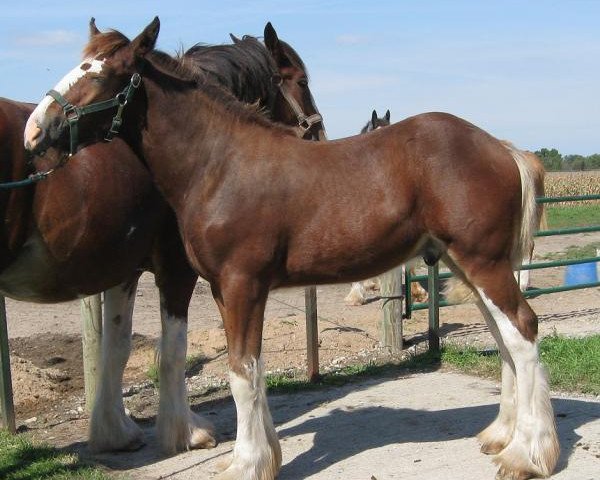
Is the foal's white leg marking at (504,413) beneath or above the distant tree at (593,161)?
beneath

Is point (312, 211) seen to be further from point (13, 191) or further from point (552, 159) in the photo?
point (552, 159)

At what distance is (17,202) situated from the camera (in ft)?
14.2

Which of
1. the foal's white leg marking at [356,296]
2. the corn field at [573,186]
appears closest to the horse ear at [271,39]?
the foal's white leg marking at [356,296]

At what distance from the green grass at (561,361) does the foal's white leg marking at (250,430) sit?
2768mm

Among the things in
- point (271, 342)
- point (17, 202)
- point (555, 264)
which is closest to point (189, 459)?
point (17, 202)

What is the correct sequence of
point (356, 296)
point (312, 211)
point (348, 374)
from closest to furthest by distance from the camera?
point (312, 211) → point (348, 374) → point (356, 296)

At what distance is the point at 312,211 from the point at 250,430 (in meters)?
1.20

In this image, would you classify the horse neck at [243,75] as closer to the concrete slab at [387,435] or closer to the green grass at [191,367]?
the concrete slab at [387,435]

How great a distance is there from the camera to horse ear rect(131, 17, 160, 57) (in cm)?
396

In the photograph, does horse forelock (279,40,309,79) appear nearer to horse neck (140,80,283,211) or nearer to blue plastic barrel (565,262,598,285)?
horse neck (140,80,283,211)

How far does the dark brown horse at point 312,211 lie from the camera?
4094 millimetres

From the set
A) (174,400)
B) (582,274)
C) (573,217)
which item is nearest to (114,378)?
(174,400)

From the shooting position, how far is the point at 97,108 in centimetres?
396

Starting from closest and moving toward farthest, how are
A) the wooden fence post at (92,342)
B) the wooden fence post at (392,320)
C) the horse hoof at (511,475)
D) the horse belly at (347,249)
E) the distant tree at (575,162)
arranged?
1. the horse hoof at (511,475)
2. the horse belly at (347,249)
3. the wooden fence post at (92,342)
4. the wooden fence post at (392,320)
5. the distant tree at (575,162)
